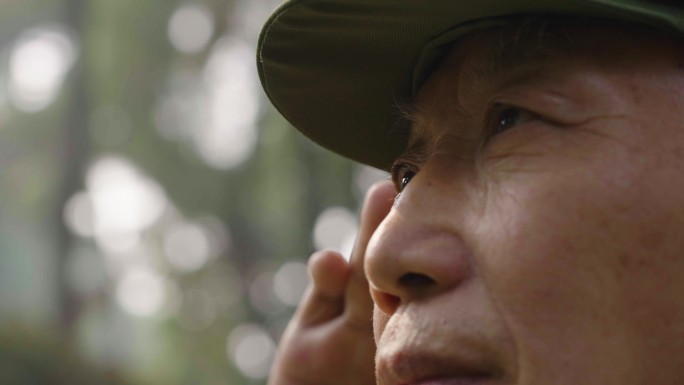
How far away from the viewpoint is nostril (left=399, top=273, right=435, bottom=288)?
158 centimetres

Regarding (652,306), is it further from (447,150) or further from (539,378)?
(447,150)

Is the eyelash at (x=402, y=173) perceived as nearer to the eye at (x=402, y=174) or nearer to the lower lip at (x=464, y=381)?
the eye at (x=402, y=174)

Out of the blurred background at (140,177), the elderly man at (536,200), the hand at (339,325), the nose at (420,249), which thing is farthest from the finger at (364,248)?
the blurred background at (140,177)

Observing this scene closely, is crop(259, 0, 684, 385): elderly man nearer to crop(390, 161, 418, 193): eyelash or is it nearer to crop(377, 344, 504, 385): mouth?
crop(377, 344, 504, 385): mouth

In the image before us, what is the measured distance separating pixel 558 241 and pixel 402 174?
0.62m

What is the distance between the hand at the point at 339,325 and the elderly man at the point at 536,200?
1.91ft

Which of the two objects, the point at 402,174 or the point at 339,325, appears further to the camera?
the point at 339,325

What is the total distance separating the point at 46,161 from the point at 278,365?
26.8 feet

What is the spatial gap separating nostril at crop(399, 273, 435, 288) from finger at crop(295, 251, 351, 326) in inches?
34.4

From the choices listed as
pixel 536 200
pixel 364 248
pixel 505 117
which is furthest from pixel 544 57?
pixel 364 248

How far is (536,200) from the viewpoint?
1.52 meters

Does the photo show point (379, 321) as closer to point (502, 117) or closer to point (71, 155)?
point (502, 117)

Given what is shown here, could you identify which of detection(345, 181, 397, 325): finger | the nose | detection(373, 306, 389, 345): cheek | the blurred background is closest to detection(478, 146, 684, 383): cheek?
the nose

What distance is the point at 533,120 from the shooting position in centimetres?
164
